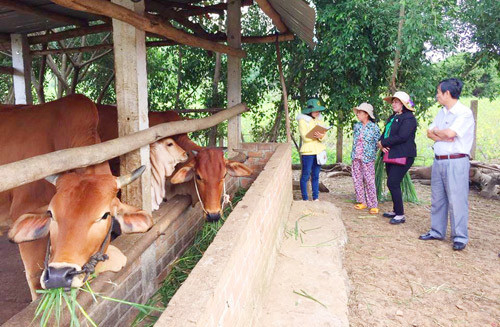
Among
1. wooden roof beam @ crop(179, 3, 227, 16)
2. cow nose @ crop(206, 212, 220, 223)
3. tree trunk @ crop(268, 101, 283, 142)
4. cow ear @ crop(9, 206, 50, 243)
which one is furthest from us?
tree trunk @ crop(268, 101, 283, 142)

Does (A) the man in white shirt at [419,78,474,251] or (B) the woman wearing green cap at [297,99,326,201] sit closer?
(A) the man in white shirt at [419,78,474,251]

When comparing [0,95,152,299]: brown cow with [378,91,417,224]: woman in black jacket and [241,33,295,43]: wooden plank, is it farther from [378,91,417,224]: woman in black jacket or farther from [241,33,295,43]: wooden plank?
[378,91,417,224]: woman in black jacket

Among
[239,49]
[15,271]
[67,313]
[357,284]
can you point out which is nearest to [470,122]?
[357,284]

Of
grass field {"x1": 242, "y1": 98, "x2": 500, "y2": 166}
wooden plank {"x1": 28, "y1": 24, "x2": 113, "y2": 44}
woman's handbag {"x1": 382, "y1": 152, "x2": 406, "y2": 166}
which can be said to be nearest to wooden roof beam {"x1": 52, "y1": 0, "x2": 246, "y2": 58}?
wooden plank {"x1": 28, "y1": 24, "x2": 113, "y2": 44}

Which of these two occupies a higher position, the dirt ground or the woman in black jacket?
the woman in black jacket

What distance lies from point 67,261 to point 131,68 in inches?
56.9

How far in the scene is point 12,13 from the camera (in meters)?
5.20

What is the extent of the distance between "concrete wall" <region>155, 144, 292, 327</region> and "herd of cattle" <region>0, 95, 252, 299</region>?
0.50 m

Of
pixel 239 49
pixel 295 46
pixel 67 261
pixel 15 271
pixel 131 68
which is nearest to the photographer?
pixel 67 261

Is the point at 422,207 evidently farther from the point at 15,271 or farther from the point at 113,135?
the point at 15,271

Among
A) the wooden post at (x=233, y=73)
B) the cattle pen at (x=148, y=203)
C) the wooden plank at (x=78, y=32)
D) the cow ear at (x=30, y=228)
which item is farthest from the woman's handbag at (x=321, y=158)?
the cow ear at (x=30, y=228)

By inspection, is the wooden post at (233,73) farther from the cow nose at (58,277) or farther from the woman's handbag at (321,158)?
the cow nose at (58,277)

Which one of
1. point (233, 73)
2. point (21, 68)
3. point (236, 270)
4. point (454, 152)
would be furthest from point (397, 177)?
point (21, 68)

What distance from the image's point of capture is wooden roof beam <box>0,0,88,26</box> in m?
4.47
